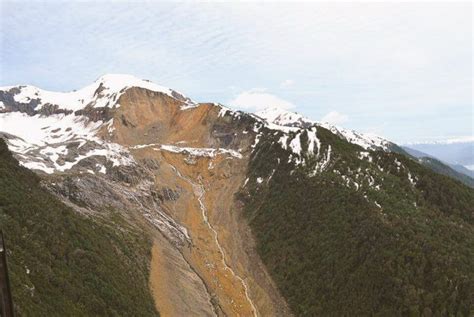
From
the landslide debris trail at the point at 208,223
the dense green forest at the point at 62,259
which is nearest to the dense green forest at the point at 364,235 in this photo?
the landslide debris trail at the point at 208,223

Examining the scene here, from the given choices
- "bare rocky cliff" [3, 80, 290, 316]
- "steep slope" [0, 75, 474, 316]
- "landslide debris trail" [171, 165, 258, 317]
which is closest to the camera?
"steep slope" [0, 75, 474, 316]

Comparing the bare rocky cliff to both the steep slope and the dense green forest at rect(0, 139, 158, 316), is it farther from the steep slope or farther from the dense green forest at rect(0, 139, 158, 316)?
the dense green forest at rect(0, 139, 158, 316)

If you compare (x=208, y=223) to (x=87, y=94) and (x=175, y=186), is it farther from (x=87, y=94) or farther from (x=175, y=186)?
(x=87, y=94)

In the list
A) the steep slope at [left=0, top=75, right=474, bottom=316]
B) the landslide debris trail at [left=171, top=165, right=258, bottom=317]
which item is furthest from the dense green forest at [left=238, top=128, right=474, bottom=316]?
the landslide debris trail at [left=171, top=165, right=258, bottom=317]

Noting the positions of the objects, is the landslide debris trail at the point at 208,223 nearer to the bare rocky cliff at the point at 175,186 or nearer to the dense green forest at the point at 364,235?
the bare rocky cliff at the point at 175,186

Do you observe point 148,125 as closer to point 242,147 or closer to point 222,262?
point 242,147

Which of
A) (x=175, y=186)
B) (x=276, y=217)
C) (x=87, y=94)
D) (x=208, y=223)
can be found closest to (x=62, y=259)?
(x=208, y=223)

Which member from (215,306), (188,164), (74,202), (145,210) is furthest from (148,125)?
(215,306)
